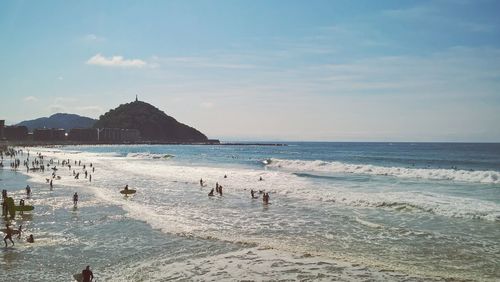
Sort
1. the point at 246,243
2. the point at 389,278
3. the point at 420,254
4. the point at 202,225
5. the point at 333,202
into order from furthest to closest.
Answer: the point at 333,202 < the point at 202,225 < the point at 246,243 < the point at 420,254 < the point at 389,278

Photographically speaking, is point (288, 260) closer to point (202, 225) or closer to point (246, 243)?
point (246, 243)

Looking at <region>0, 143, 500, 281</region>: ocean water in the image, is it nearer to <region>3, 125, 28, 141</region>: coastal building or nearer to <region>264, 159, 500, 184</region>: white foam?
<region>264, 159, 500, 184</region>: white foam

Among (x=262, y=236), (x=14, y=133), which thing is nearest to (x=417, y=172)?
(x=262, y=236)

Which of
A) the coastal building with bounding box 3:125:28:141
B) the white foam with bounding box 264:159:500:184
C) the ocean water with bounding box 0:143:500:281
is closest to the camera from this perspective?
the ocean water with bounding box 0:143:500:281

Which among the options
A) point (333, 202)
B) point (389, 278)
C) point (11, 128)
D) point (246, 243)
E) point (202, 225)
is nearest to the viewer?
point (389, 278)

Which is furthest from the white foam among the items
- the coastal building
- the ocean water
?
the coastal building

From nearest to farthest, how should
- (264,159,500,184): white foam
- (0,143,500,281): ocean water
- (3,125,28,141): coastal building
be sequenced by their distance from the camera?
(0,143,500,281): ocean water < (264,159,500,184): white foam < (3,125,28,141): coastal building

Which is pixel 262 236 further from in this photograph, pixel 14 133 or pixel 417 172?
pixel 14 133

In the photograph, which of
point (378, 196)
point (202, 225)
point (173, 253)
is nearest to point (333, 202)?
point (378, 196)

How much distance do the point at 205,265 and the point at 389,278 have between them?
24.0 ft

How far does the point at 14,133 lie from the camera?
632 ft

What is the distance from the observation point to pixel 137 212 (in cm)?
2973

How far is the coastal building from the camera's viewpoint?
190m

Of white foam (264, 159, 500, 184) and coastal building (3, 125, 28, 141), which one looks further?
coastal building (3, 125, 28, 141)
